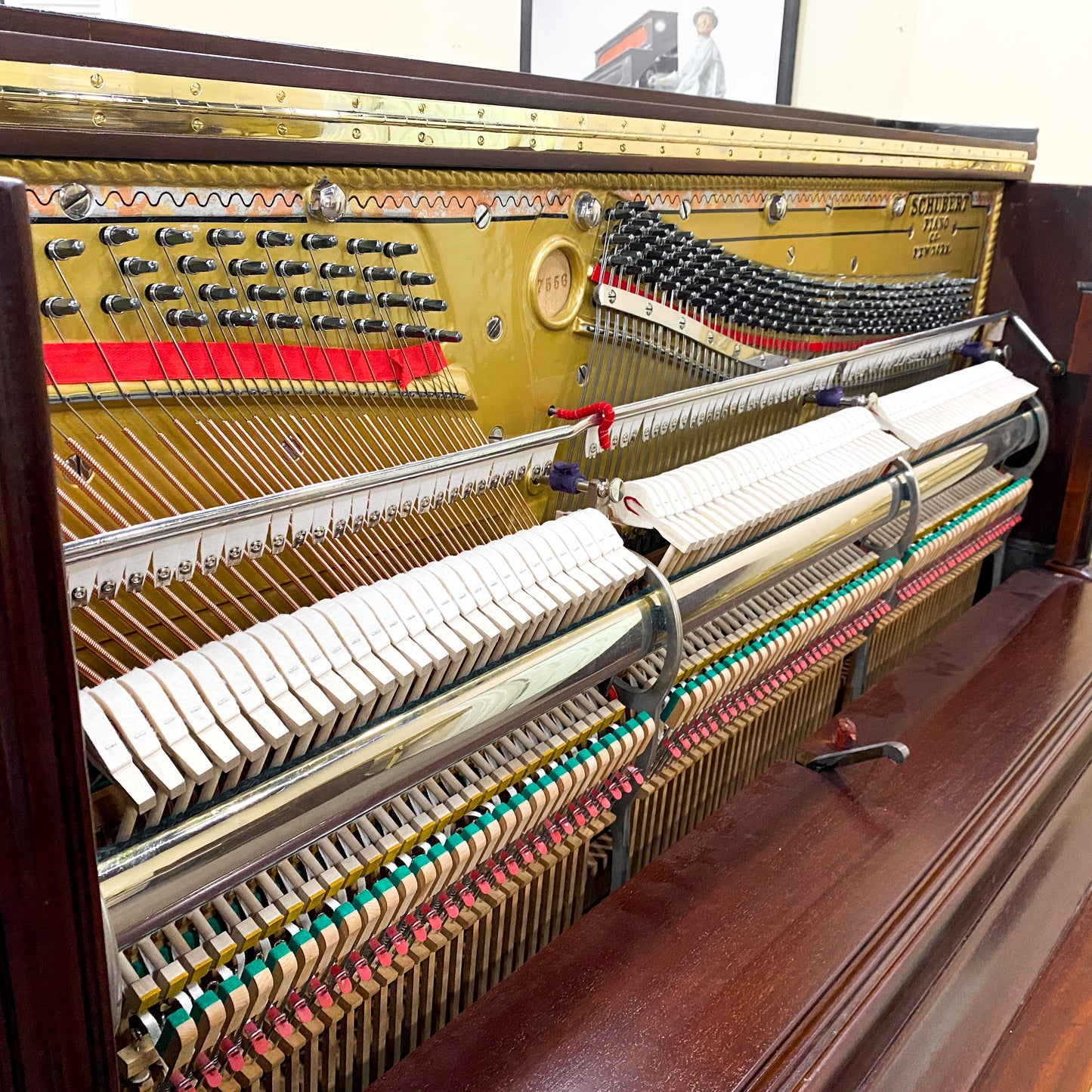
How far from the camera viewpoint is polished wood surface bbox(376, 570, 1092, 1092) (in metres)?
1.43

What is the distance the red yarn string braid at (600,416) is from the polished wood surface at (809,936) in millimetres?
707

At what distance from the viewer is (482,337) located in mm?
1660

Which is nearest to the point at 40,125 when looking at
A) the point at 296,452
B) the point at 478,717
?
the point at 296,452

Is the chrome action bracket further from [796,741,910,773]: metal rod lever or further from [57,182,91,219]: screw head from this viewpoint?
[57,182,91,219]: screw head

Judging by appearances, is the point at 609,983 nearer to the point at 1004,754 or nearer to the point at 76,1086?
the point at 76,1086

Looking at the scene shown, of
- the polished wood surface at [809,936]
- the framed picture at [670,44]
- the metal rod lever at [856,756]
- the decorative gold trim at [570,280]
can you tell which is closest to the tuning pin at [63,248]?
the decorative gold trim at [570,280]

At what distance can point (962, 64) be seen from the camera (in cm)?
473

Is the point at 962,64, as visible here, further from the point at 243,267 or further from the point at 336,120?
the point at 243,267

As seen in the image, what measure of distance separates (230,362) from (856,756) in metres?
1.43

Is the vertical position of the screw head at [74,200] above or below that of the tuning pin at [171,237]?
above

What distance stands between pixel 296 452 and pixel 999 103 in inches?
170

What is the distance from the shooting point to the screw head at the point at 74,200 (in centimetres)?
106

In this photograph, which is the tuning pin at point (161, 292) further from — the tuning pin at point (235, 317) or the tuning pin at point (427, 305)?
the tuning pin at point (427, 305)

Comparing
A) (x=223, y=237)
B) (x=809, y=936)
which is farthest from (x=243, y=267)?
(x=809, y=936)
